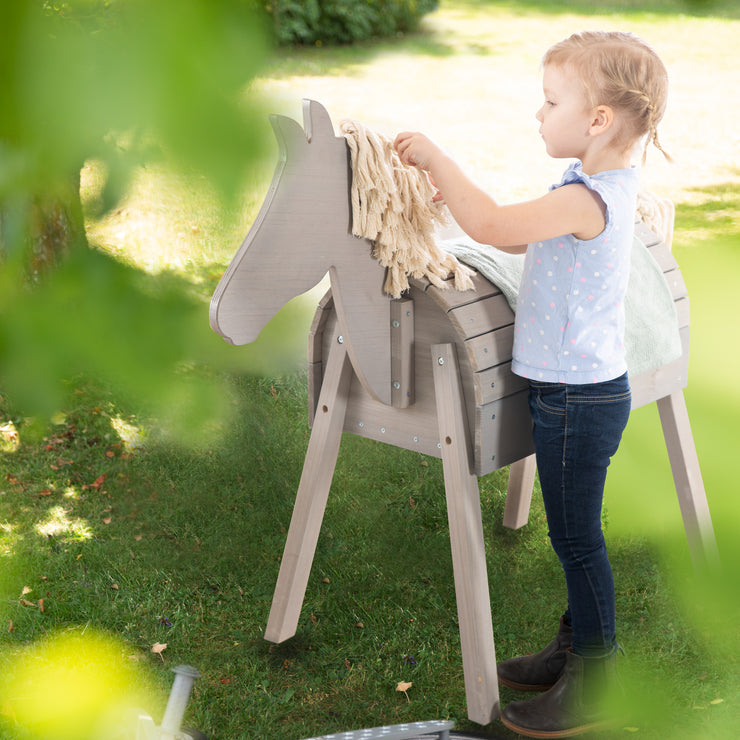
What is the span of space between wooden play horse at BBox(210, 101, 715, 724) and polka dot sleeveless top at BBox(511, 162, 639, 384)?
5.3 inches

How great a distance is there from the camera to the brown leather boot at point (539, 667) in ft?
6.75

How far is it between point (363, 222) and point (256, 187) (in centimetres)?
136

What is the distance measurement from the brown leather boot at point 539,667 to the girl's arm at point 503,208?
987mm

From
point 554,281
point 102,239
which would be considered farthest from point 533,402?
point 102,239

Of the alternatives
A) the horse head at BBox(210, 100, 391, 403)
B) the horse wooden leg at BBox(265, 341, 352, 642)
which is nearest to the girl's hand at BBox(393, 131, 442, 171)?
the horse head at BBox(210, 100, 391, 403)

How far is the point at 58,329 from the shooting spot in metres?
Result: 0.38

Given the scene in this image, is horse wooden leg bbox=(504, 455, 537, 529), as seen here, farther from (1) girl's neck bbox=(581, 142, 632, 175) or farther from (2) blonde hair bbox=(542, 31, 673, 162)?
(2) blonde hair bbox=(542, 31, 673, 162)

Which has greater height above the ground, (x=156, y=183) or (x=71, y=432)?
(x=156, y=183)

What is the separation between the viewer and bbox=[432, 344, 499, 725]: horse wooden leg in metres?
1.85

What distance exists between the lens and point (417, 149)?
63.0 inches

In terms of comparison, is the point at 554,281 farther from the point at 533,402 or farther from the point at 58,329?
the point at 58,329

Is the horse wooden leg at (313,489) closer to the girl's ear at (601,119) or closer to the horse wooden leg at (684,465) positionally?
the girl's ear at (601,119)

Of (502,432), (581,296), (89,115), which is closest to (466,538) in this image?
(502,432)

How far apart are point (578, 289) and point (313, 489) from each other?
0.83m
